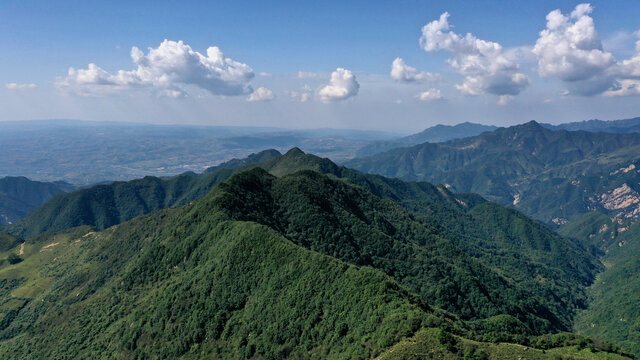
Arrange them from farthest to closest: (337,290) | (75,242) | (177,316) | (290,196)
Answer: (75,242), (290,196), (177,316), (337,290)

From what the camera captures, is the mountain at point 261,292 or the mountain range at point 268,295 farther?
the mountain range at point 268,295

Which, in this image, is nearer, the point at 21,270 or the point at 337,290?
the point at 337,290

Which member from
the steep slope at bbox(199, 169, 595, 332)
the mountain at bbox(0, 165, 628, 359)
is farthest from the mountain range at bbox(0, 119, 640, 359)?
the steep slope at bbox(199, 169, 595, 332)

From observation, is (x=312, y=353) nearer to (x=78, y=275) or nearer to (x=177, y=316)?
(x=177, y=316)

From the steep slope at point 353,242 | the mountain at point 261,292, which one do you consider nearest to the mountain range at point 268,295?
the mountain at point 261,292

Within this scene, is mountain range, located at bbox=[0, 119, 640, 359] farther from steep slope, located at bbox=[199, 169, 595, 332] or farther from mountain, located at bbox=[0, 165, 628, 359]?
steep slope, located at bbox=[199, 169, 595, 332]

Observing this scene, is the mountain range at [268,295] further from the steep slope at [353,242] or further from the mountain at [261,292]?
the steep slope at [353,242]

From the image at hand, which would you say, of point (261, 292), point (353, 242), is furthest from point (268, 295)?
point (353, 242)

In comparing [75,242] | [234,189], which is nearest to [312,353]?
[234,189]

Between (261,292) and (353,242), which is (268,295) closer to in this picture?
(261,292)
